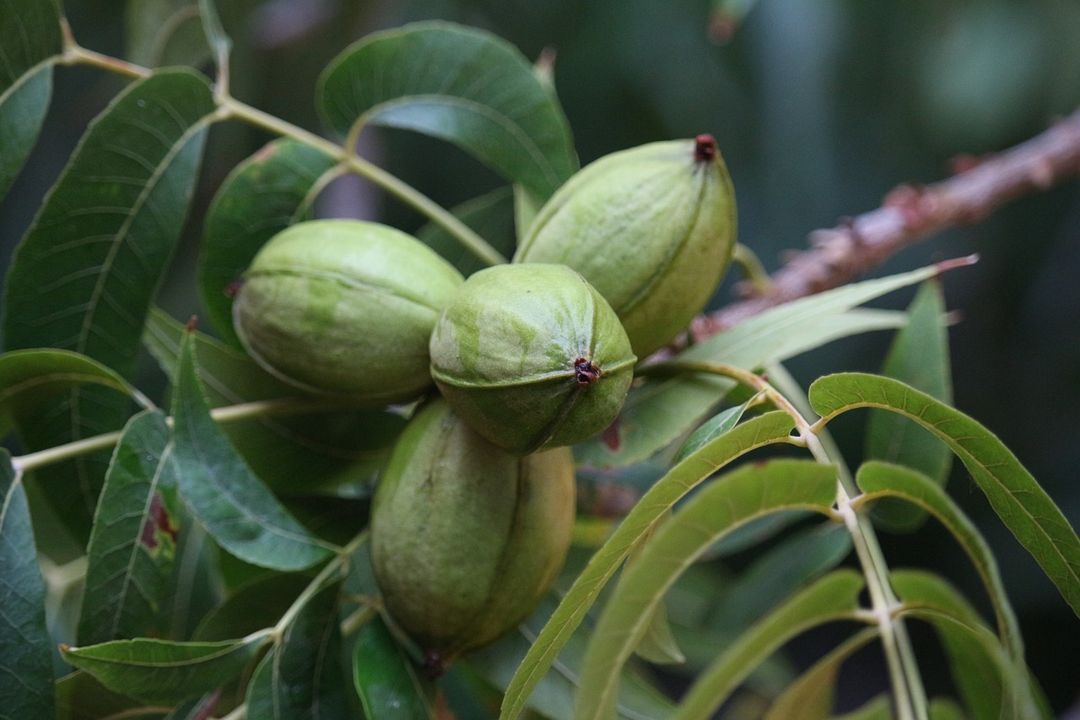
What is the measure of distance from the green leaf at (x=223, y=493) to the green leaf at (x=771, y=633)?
1.49 feet

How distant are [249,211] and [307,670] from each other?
572 millimetres

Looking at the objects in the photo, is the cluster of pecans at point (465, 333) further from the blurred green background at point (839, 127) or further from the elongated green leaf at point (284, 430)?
the blurred green background at point (839, 127)

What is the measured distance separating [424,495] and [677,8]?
2.62 meters

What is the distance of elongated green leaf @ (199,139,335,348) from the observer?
1.27 metres

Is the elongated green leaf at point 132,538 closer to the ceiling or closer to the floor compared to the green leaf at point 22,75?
closer to the floor

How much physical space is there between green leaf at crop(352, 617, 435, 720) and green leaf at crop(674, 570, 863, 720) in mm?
293

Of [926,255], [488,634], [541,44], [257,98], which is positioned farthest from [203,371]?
[926,255]

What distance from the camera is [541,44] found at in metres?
3.32

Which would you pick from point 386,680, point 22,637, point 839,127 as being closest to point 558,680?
point 386,680

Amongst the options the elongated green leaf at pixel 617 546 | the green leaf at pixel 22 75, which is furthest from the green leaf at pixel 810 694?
the green leaf at pixel 22 75

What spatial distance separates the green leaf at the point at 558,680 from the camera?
3.85 ft

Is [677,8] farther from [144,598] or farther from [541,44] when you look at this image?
[144,598]

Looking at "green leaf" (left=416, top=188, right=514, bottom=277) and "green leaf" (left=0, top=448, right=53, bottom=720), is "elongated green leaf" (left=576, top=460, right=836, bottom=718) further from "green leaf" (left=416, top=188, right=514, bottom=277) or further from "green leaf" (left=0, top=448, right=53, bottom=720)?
"green leaf" (left=416, top=188, right=514, bottom=277)

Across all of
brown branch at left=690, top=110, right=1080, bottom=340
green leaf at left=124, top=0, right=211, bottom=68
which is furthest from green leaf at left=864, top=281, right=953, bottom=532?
green leaf at left=124, top=0, right=211, bottom=68
